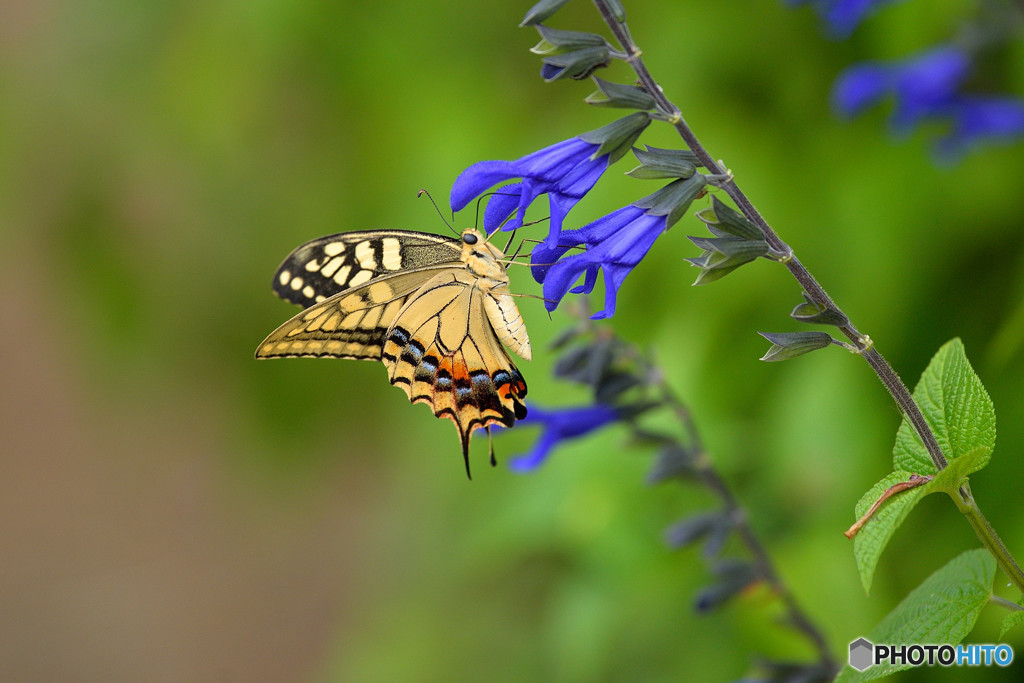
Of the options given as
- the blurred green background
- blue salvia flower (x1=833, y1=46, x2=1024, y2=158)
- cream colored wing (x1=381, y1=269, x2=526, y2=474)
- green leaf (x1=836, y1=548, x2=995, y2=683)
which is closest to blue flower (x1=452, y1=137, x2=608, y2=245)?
cream colored wing (x1=381, y1=269, x2=526, y2=474)

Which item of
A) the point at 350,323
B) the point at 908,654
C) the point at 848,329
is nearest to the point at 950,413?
the point at 848,329

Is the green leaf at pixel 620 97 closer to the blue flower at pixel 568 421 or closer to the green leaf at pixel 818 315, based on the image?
the green leaf at pixel 818 315

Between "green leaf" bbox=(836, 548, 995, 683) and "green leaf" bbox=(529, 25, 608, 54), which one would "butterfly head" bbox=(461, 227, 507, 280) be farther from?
"green leaf" bbox=(836, 548, 995, 683)

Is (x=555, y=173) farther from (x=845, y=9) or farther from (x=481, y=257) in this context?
(x=845, y=9)

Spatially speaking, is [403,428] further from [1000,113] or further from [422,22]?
[1000,113]

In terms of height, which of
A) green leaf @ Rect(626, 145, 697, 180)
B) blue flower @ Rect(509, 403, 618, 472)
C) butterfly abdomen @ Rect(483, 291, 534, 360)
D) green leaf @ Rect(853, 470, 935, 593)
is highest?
butterfly abdomen @ Rect(483, 291, 534, 360)

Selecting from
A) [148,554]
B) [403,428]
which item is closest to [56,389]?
[148,554]

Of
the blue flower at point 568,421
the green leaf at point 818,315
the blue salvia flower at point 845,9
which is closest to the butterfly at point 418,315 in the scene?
the blue flower at point 568,421
